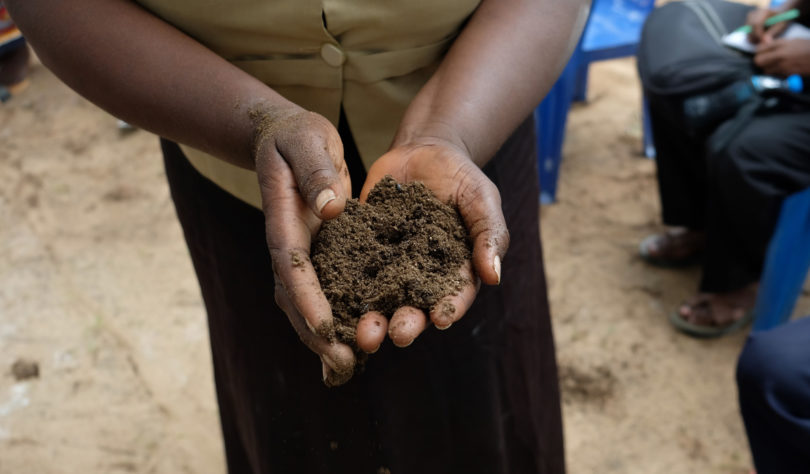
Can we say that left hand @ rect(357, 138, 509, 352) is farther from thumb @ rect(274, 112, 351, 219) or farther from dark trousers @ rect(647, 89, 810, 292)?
dark trousers @ rect(647, 89, 810, 292)

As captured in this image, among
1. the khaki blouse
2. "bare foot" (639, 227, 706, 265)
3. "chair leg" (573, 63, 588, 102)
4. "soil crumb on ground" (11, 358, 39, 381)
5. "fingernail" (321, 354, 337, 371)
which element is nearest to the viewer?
"fingernail" (321, 354, 337, 371)

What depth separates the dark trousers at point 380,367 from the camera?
120 centimetres

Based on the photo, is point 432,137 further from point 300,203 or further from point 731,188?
point 731,188

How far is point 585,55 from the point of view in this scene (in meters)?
3.22

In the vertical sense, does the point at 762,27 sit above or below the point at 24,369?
above

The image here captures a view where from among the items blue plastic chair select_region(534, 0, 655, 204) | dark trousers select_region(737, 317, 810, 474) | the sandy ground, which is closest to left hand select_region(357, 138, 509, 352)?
dark trousers select_region(737, 317, 810, 474)

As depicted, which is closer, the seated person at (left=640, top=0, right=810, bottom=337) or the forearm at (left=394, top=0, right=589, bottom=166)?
the forearm at (left=394, top=0, right=589, bottom=166)

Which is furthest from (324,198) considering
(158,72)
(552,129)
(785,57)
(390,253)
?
(552,129)

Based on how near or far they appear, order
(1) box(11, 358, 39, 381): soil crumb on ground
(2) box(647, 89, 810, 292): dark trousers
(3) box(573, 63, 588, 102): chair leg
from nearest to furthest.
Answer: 1. (2) box(647, 89, 810, 292): dark trousers
2. (1) box(11, 358, 39, 381): soil crumb on ground
3. (3) box(573, 63, 588, 102): chair leg

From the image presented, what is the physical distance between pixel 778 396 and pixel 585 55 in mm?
2053

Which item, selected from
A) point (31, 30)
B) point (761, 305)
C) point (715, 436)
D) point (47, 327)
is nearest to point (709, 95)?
point (761, 305)

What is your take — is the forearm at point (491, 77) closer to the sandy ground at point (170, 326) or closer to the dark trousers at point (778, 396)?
the dark trousers at point (778, 396)

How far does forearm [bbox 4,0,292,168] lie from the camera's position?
1.02 m

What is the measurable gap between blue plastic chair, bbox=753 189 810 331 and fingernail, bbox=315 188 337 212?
1869mm
